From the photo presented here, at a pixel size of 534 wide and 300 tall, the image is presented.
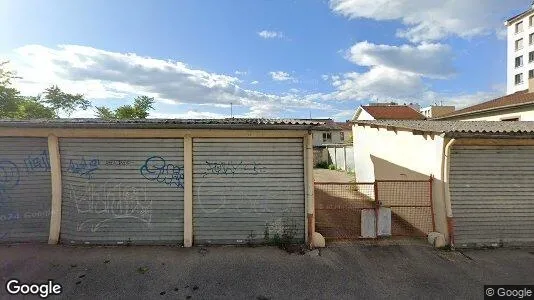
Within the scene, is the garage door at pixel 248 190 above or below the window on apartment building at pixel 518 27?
below

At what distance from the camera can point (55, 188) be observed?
6.37m

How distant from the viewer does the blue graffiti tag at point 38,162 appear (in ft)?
21.0

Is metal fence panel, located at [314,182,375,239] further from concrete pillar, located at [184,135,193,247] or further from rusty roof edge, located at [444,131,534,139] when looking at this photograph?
concrete pillar, located at [184,135,193,247]

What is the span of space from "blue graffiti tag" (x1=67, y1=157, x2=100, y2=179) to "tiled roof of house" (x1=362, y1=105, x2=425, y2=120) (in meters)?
35.0

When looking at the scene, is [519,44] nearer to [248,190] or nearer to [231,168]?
[248,190]

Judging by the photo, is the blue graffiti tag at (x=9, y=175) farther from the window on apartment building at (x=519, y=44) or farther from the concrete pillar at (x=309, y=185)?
the window on apartment building at (x=519, y=44)

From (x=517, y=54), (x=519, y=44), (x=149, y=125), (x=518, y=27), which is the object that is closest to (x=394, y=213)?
(x=149, y=125)

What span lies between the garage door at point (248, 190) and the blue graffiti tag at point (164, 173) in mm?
349

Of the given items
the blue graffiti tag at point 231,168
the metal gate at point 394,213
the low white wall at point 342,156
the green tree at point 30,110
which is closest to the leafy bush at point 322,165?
the low white wall at point 342,156

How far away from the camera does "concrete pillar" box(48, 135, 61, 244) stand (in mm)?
6316

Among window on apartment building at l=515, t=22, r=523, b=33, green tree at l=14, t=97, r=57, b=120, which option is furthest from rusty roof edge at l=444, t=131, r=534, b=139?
window on apartment building at l=515, t=22, r=523, b=33

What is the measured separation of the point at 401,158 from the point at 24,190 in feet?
33.0

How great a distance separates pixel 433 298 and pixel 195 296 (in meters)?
3.99

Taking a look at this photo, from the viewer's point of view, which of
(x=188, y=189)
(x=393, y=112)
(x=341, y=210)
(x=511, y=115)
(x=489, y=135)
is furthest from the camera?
(x=393, y=112)
